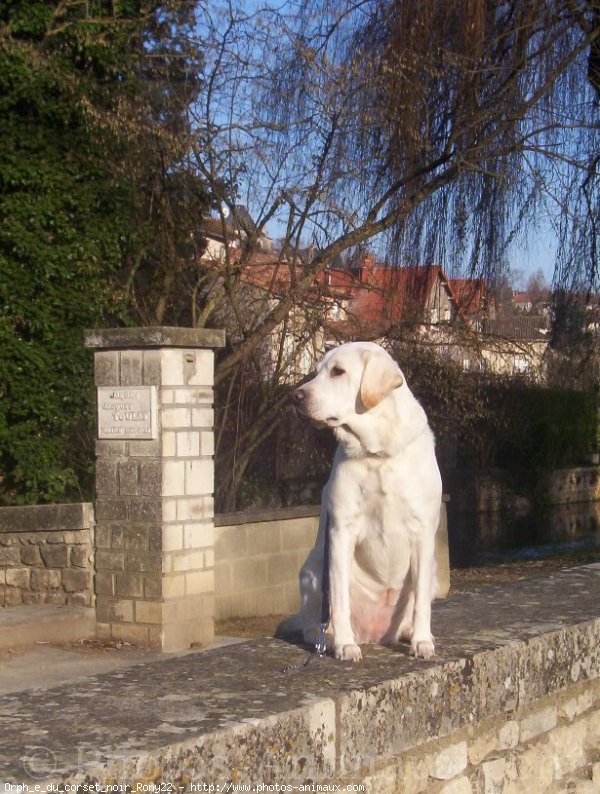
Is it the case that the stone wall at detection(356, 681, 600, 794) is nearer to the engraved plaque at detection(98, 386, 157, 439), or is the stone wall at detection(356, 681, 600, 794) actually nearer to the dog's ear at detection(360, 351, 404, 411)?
the dog's ear at detection(360, 351, 404, 411)

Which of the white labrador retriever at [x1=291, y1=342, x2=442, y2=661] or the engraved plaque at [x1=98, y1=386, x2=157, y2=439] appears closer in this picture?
the white labrador retriever at [x1=291, y1=342, x2=442, y2=661]

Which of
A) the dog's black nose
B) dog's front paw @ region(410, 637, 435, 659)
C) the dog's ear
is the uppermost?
the dog's ear

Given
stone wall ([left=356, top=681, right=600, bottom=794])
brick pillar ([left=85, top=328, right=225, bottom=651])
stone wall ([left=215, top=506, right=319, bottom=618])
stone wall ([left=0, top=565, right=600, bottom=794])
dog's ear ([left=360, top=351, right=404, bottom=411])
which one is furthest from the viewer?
stone wall ([left=215, top=506, right=319, bottom=618])

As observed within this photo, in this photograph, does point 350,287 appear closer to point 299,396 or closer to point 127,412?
point 127,412

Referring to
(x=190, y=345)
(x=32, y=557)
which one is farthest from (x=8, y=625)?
(x=190, y=345)

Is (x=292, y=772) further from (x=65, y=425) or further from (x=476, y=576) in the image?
(x=476, y=576)

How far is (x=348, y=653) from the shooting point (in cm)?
359

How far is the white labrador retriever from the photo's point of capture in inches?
142

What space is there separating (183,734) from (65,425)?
919 cm

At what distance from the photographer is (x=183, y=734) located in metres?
2.64

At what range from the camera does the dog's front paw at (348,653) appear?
3.58m

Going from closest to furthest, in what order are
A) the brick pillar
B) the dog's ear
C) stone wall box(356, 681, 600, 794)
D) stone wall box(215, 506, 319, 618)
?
1. stone wall box(356, 681, 600, 794)
2. the dog's ear
3. the brick pillar
4. stone wall box(215, 506, 319, 618)

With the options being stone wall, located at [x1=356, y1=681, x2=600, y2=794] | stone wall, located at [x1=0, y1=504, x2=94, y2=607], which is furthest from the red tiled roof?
stone wall, located at [x1=356, y1=681, x2=600, y2=794]

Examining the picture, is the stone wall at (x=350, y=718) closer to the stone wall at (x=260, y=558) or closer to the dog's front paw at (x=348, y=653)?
the dog's front paw at (x=348, y=653)
